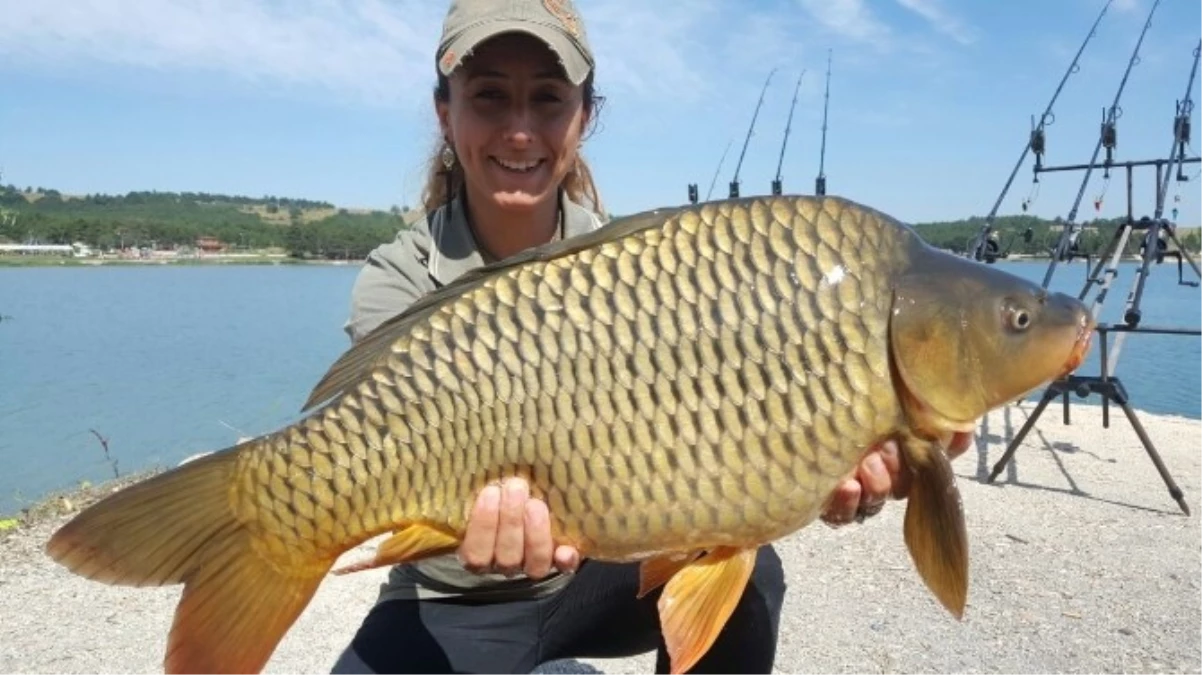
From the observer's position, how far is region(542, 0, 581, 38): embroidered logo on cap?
6.29 ft

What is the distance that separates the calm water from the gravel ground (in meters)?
3.24

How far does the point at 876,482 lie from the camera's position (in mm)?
1416

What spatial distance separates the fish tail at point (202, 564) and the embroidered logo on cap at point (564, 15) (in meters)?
1.07

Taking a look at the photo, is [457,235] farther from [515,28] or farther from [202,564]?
[202,564]

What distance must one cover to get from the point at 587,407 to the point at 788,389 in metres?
0.28

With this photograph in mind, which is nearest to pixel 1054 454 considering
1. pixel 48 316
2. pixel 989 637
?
pixel 989 637

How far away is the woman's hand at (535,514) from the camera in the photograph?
1.39 meters

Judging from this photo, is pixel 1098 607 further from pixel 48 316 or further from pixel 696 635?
pixel 48 316

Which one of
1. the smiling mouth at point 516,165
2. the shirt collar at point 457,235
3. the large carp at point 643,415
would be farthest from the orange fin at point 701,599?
the smiling mouth at point 516,165

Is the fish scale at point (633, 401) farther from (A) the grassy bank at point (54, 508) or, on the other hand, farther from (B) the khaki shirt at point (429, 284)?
(A) the grassy bank at point (54, 508)

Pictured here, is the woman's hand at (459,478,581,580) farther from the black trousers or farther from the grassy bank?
the grassy bank

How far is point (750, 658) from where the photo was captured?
1.87 m

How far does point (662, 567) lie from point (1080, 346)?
27.8 inches

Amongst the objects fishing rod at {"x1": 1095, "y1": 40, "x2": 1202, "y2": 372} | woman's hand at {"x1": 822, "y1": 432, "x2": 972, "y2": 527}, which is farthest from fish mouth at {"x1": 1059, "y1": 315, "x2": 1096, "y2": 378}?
fishing rod at {"x1": 1095, "y1": 40, "x2": 1202, "y2": 372}
